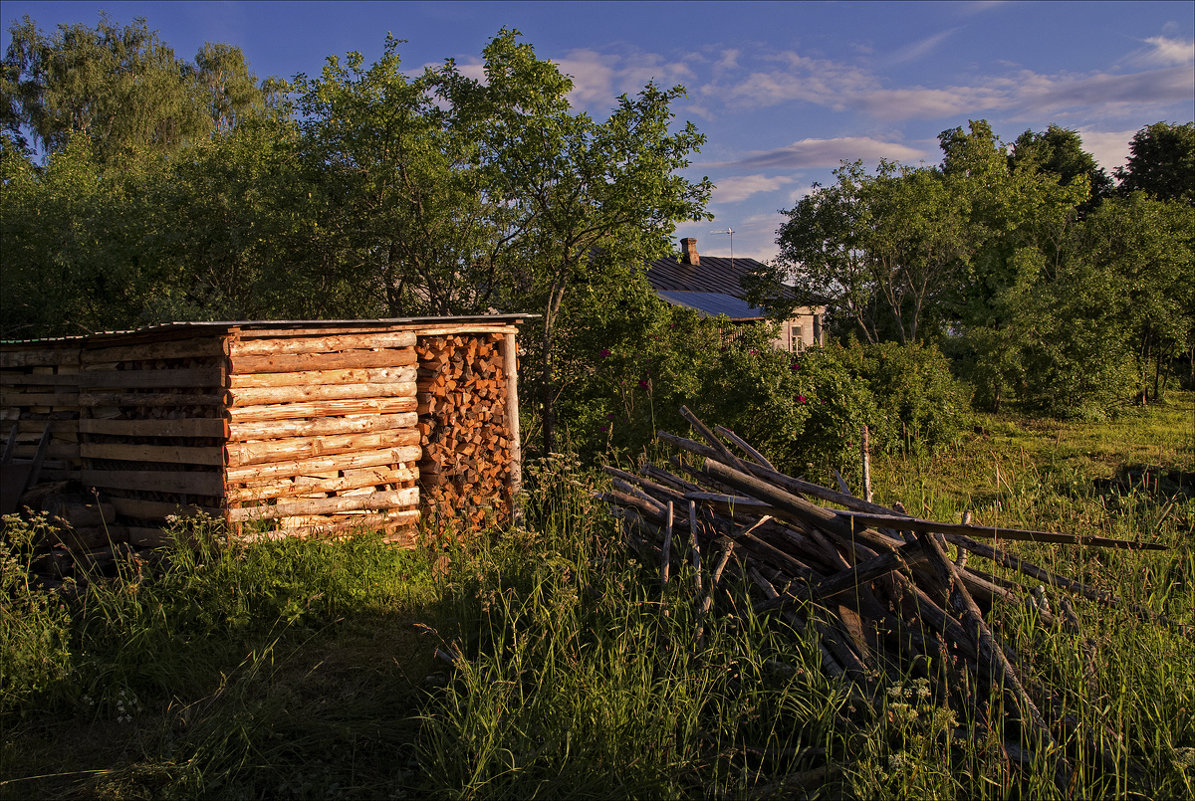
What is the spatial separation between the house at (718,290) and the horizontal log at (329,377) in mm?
13489

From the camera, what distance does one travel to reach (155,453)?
22.5 feet

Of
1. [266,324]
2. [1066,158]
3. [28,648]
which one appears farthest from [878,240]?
[1066,158]

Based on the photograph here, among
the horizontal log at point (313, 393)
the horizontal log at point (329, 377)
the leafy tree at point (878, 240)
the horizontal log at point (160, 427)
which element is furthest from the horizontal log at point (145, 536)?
the leafy tree at point (878, 240)

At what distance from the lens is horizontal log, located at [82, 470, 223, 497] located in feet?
A: 20.8

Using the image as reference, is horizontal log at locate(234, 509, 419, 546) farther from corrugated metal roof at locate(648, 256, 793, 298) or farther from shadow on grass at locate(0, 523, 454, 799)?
corrugated metal roof at locate(648, 256, 793, 298)

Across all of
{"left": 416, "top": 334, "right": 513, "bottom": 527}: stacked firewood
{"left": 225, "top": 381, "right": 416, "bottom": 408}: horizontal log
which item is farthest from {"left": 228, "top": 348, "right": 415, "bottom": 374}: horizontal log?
{"left": 416, "top": 334, "right": 513, "bottom": 527}: stacked firewood

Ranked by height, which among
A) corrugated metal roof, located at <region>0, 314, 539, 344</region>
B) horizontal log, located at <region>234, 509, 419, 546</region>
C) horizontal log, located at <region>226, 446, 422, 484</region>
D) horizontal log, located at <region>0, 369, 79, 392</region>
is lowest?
horizontal log, located at <region>234, 509, 419, 546</region>

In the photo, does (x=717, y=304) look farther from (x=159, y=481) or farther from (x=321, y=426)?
(x=159, y=481)

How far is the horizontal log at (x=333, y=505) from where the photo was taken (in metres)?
6.17

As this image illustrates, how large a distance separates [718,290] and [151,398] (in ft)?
65.3

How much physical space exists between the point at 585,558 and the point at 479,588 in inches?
23.3

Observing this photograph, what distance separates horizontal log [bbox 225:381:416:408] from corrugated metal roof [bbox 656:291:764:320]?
1369 centimetres

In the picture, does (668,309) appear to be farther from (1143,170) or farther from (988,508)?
(1143,170)

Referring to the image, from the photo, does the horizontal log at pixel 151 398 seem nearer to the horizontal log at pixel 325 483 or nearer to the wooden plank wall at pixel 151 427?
the wooden plank wall at pixel 151 427
